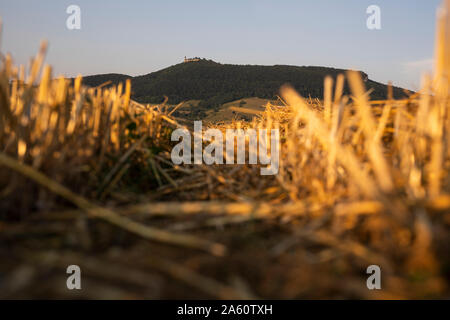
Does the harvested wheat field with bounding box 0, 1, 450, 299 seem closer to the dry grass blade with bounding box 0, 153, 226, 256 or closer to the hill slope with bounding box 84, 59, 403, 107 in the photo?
the dry grass blade with bounding box 0, 153, 226, 256

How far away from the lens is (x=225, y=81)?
186 ft

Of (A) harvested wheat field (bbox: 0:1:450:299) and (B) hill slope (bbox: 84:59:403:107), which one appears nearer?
(A) harvested wheat field (bbox: 0:1:450:299)

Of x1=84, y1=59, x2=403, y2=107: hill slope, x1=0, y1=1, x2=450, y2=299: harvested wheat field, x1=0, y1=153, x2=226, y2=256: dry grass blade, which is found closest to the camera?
x1=0, y1=1, x2=450, y2=299: harvested wheat field

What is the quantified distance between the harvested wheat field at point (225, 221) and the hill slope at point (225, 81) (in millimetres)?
42211

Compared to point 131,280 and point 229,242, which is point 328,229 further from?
point 131,280

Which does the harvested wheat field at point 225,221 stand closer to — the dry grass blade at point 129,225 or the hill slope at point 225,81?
the dry grass blade at point 129,225

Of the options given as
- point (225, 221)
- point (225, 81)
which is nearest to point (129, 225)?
point (225, 221)

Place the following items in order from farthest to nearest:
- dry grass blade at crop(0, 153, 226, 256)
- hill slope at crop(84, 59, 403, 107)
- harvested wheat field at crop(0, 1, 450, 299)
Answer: hill slope at crop(84, 59, 403, 107) → dry grass blade at crop(0, 153, 226, 256) → harvested wheat field at crop(0, 1, 450, 299)

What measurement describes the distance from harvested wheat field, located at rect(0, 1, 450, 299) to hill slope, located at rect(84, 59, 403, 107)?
42.2m

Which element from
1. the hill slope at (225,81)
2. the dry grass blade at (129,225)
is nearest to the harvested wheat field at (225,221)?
the dry grass blade at (129,225)

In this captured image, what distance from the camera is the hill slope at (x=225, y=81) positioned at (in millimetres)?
48156

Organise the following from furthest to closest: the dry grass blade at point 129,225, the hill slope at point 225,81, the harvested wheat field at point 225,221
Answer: the hill slope at point 225,81 → the dry grass blade at point 129,225 → the harvested wheat field at point 225,221

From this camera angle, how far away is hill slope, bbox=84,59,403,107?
48156 mm

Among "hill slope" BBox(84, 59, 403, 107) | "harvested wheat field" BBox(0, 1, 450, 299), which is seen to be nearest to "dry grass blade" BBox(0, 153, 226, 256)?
"harvested wheat field" BBox(0, 1, 450, 299)
